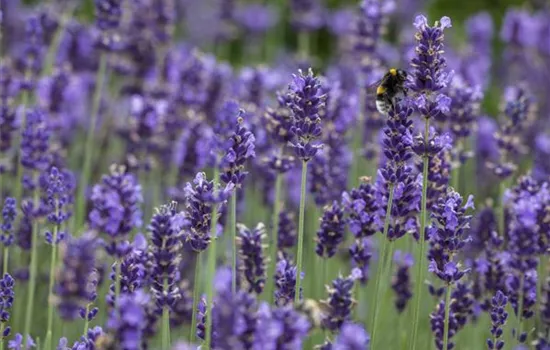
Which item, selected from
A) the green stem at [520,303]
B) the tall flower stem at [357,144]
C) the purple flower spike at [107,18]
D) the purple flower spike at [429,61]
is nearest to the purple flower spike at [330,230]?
the purple flower spike at [429,61]

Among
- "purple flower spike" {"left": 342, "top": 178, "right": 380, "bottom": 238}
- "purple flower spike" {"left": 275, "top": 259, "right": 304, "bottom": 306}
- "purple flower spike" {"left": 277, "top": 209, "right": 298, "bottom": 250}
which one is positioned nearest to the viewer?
"purple flower spike" {"left": 275, "top": 259, "right": 304, "bottom": 306}

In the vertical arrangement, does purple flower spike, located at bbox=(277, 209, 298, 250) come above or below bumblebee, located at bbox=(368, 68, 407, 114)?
below

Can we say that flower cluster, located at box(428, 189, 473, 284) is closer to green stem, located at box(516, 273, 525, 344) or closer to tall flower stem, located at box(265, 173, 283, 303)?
green stem, located at box(516, 273, 525, 344)

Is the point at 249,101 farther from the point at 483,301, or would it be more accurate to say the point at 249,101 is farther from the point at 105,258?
the point at 483,301

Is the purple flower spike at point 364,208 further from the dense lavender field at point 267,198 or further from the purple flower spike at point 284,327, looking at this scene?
the purple flower spike at point 284,327

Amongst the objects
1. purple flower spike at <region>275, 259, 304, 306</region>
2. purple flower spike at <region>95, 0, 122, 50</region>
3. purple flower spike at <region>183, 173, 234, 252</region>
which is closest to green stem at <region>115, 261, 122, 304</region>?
purple flower spike at <region>183, 173, 234, 252</region>

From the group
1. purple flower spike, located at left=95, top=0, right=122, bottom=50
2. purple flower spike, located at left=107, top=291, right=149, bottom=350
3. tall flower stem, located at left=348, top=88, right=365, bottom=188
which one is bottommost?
purple flower spike, located at left=107, top=291, right=149, bottom=350

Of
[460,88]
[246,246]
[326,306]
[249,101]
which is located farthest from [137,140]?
[326,306]
